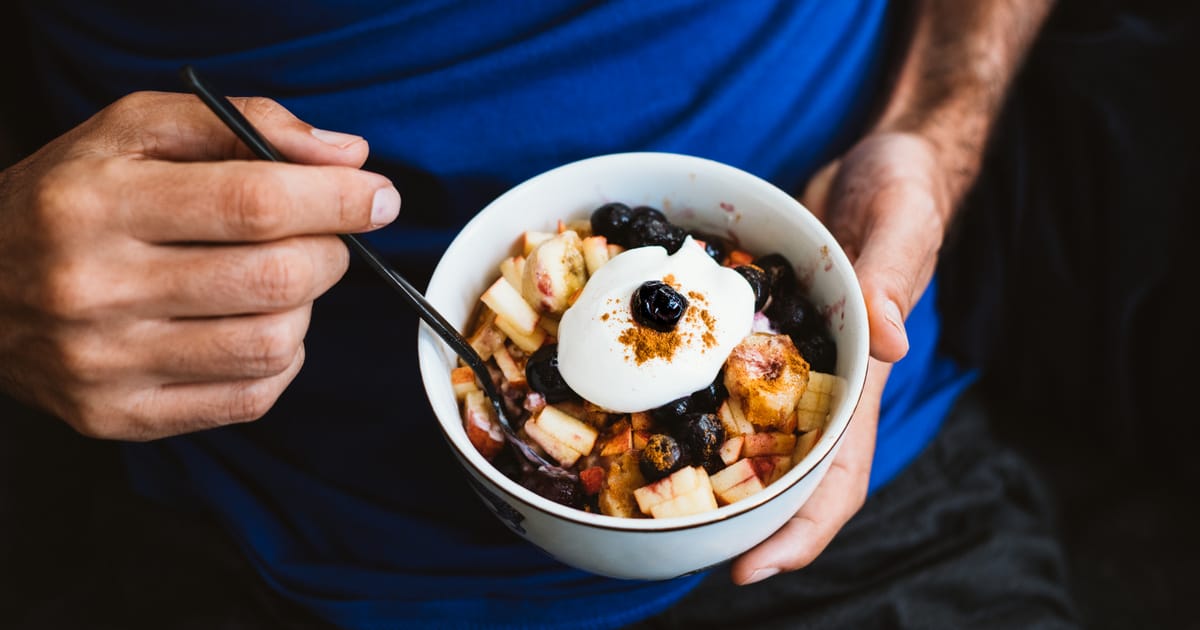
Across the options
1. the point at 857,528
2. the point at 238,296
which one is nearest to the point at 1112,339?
the point at 857,528

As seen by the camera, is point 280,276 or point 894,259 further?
point 894,259

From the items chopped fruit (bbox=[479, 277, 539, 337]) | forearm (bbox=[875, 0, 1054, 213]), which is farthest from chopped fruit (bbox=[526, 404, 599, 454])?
forearm (bbox=[875, 0, 1054, 213])

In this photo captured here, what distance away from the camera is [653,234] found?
906mm

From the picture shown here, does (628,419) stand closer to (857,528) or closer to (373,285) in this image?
(373,285)

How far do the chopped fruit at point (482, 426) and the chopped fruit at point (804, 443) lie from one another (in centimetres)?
30

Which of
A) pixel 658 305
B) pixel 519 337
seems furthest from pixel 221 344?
pixel 658 305

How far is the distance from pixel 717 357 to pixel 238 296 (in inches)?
17.8

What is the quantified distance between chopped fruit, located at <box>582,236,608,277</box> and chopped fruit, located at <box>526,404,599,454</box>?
174 mm

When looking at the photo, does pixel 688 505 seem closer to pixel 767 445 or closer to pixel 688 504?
pixel 688 504

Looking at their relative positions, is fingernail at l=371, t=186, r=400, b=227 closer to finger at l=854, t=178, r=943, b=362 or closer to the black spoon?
the black spoon

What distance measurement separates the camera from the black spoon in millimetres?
673

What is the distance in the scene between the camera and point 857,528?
1.19 metres

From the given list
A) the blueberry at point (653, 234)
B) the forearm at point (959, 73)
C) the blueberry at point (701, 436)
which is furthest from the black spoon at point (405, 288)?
the forearm at point (959, 73)

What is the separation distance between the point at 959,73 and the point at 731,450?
3.07 ft
